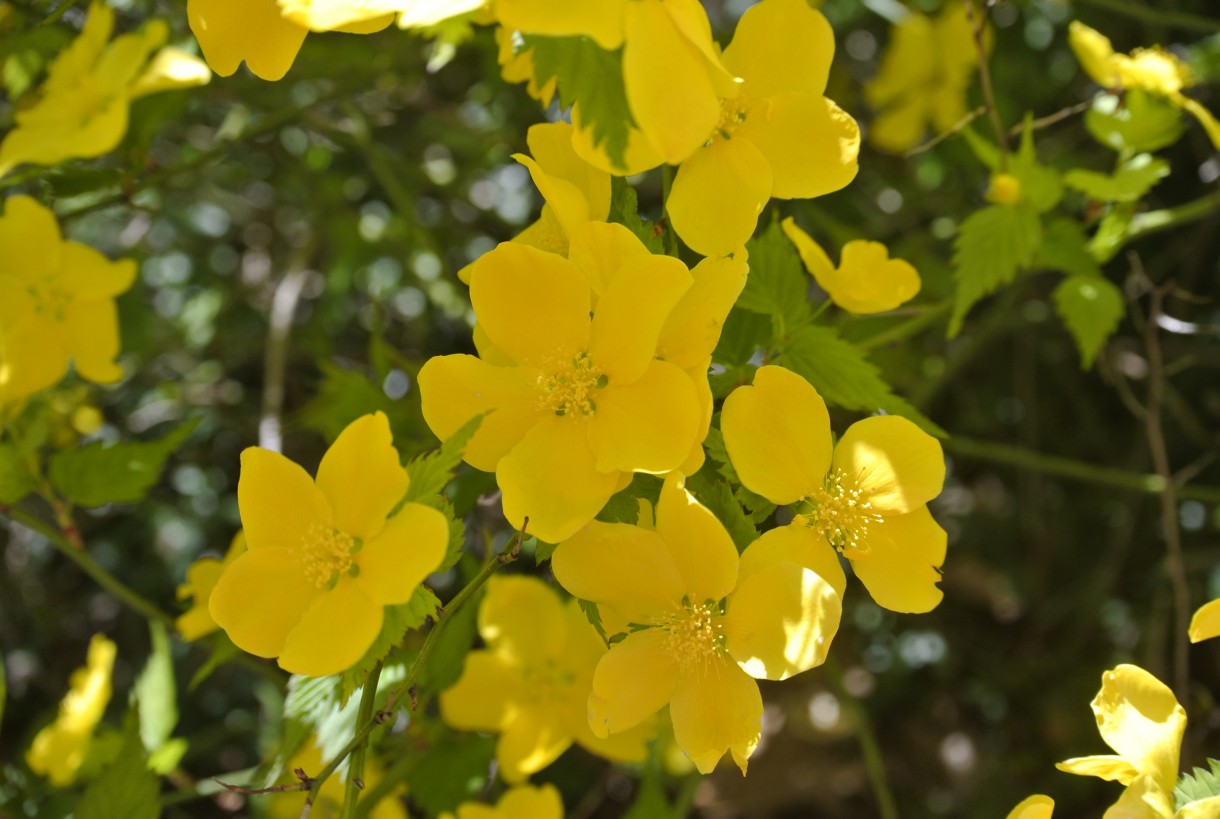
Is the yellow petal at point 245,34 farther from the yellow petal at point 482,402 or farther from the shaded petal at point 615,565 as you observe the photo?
the shaded petal at point 615,565

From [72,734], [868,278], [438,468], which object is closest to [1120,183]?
[868,278]

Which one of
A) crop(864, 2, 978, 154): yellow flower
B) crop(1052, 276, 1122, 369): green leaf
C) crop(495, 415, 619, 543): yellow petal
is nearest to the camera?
crop(495, 415, 619, 543): yellow petal

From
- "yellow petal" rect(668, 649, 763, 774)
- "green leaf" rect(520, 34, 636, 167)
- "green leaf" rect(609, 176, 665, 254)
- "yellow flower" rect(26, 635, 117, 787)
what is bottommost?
"yellow flower" rect(26, 635, 117, 787)

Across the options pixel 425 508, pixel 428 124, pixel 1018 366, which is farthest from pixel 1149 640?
pixel 428 124

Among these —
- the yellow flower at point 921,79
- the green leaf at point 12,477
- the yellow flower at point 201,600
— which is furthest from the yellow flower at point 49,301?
the yellow flower at point 921,79

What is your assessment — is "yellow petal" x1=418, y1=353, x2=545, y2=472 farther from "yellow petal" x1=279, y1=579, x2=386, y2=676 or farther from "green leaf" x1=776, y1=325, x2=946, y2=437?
"green leaf" x1=776, y1=325, x2=946, y2=437

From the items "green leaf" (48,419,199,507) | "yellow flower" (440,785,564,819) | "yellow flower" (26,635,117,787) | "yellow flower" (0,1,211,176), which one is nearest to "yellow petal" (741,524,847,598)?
"yellow flower" (440,785,564,819)
